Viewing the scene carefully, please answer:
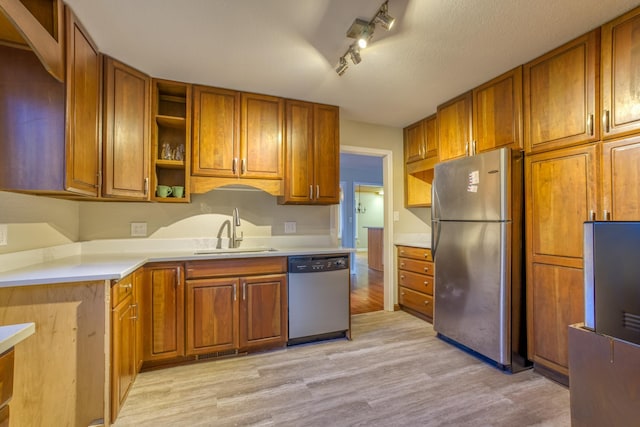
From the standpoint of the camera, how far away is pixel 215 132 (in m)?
2.65

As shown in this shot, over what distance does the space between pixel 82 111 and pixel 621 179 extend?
3.27 metres

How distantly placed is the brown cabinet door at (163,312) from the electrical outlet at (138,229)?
1.95 ft

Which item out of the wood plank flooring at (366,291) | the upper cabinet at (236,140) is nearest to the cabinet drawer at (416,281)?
the wood plank flooring at (366,291)

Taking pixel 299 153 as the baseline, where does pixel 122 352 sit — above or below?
below

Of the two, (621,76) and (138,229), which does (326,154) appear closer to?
(138,229)

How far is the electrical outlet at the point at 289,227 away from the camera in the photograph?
10.4ft

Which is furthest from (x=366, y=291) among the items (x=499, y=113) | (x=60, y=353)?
(x=60, y=353)

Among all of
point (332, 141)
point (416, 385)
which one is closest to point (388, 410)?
point (416, 385)

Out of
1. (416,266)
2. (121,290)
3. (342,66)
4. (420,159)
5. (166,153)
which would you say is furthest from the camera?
(420,159)

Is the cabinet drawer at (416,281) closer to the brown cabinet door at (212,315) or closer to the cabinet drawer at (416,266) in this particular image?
the cabinet drawer at (416,266)

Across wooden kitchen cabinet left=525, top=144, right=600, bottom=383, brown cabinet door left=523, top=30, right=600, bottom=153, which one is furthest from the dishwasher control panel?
brown cabinet door left=523, top=30, right=600, bottom=153

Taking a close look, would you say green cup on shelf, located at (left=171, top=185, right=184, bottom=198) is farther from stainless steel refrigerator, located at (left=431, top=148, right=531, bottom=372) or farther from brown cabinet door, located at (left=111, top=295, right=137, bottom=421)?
stainless steel refrigerator, located at (left=431, top=148, right=531, bottom=372)

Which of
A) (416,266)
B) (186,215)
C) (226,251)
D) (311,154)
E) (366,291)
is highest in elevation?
(311,154)

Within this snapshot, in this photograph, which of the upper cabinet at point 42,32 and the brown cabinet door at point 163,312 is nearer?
the upper cabinet at point 42,32
